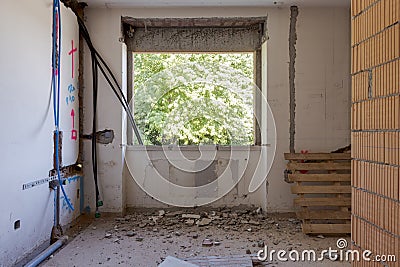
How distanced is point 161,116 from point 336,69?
2.25 meters


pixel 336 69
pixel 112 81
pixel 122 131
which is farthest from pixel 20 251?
pixel 336 69

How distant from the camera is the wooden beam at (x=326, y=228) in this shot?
359 centimetres

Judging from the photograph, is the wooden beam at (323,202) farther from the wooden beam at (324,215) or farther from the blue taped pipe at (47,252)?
the blue taped pipe at (47,252)

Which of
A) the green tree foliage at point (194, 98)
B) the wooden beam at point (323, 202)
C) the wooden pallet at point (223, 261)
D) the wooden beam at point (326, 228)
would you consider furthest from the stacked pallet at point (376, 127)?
the green tree foliage at point (194, 98)

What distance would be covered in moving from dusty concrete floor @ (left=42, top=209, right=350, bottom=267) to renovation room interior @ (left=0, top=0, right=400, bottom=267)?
2 cm

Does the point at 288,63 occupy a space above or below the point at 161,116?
above

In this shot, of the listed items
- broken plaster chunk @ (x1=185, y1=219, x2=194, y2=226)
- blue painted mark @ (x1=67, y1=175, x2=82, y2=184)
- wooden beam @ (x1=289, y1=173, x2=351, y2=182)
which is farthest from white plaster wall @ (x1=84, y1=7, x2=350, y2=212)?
broken plaster chunk @ (x1=185, y1=219, x2=194, y2=226)

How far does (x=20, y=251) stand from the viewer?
2.81 meters

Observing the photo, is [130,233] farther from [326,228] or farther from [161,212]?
[326,228]

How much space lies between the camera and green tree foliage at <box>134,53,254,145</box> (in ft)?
15.8

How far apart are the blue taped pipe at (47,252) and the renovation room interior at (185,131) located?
21 millimetres

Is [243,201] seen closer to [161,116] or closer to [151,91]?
[161,116]

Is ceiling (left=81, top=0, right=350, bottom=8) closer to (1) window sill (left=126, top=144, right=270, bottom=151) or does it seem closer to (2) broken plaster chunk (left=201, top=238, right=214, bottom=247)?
(1) window sill (left=126, top=144, right=270, bottom=151)

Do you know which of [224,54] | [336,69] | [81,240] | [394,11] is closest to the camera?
[394,11]
